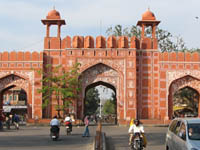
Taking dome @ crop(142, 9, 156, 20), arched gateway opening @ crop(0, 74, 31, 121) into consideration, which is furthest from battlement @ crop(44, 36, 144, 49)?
arched gateway opening @ crop(0, 74, 31, 121)

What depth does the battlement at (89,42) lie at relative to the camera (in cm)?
2723

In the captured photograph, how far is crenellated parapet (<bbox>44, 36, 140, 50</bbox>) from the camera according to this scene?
27.2m

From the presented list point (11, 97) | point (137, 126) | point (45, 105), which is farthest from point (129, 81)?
point (11, 97)

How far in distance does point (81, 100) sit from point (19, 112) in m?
20.0

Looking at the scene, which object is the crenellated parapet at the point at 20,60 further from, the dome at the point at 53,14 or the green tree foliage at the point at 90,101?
the green tree foliage at the point at 90,101

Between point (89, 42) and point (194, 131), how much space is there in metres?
20.2

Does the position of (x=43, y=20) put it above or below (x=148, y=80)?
above

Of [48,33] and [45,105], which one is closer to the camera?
[45,105]

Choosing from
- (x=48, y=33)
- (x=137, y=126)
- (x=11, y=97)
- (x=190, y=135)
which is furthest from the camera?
(x=11, y=97)

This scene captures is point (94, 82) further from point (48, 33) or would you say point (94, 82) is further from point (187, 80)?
point (187, 80)

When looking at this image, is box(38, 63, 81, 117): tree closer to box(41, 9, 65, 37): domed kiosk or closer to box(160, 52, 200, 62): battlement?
box(41, 9, 65, 37): domed kiosk

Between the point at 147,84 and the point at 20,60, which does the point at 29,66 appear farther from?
the point at 147,84

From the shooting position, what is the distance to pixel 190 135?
283 inches

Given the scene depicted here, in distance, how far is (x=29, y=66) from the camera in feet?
89.7
